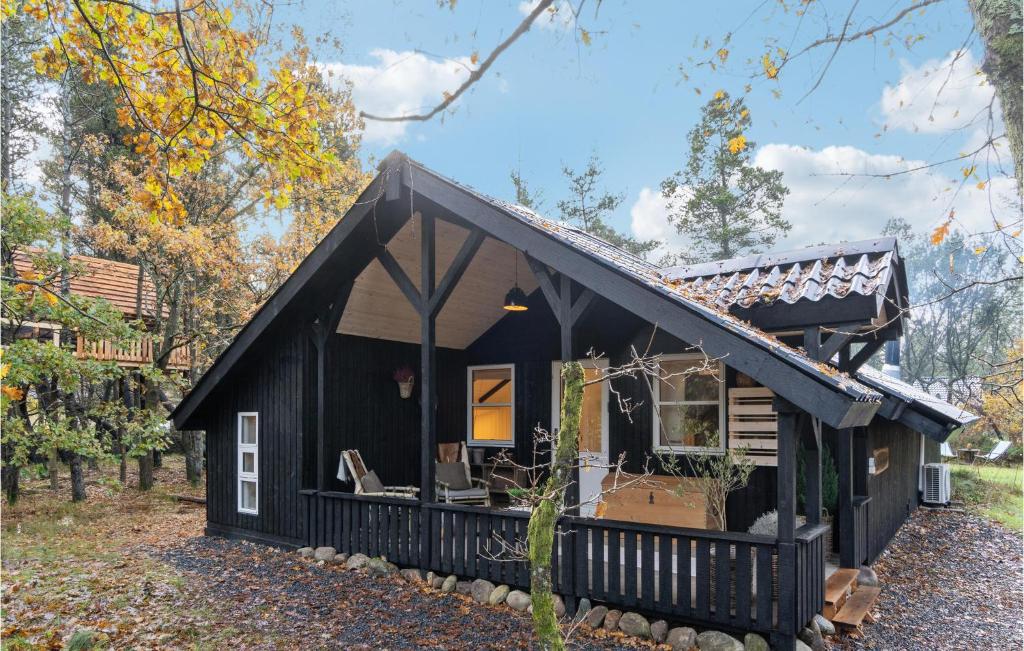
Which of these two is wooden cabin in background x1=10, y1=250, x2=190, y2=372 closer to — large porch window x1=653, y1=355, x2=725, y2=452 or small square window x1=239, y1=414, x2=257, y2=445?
small square window x1=239, y1=414, x2=257, y2=445

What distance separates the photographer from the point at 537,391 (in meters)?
8.55

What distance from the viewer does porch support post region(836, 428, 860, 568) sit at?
6.30 meters

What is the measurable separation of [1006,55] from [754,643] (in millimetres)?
3765

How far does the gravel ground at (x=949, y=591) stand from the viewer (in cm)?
510

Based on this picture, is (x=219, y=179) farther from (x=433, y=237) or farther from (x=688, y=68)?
(x=688, y=68)

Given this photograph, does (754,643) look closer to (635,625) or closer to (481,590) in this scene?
(635,625)

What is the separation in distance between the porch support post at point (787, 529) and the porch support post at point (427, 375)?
3120 millimetres

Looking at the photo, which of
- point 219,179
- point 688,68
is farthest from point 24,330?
point 688,68

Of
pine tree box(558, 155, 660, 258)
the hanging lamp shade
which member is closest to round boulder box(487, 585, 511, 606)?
the hanging lamp shade

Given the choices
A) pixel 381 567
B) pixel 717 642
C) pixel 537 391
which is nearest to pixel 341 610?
pixel 381 567

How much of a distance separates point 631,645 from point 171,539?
21.0ft

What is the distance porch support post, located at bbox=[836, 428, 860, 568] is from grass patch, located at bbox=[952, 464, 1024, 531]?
5.75m

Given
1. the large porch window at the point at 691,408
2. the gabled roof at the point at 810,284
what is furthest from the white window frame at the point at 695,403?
the gabled roof at the point at 810,284

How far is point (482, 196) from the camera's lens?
572 cm
